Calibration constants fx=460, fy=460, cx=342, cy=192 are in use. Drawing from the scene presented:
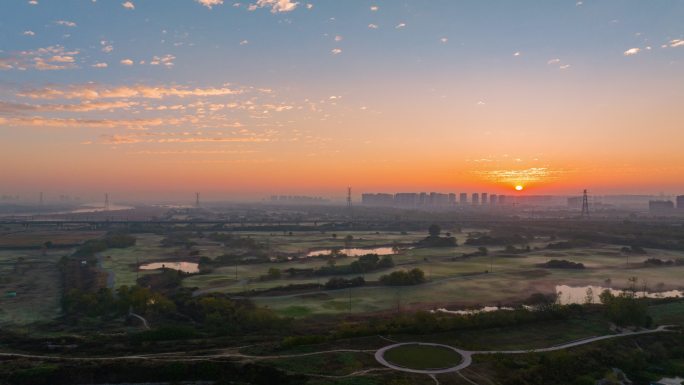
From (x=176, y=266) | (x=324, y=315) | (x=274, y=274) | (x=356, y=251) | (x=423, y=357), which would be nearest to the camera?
(x=423, y=357)

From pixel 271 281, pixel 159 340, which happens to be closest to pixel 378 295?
pixel 271 281

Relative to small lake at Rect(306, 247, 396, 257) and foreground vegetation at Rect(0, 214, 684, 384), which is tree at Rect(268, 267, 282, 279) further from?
small lake at Rect(306, 247, 396, 257)

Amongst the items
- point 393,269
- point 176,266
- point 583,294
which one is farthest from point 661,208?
point 176,266

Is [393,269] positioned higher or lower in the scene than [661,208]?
lower

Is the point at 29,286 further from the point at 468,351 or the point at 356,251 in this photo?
the point at 356,251

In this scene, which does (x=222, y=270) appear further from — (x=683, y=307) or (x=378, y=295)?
(x=683, y=307)

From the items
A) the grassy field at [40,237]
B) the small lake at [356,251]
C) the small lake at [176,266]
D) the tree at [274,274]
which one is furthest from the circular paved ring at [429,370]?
the grassy field at [40,237]

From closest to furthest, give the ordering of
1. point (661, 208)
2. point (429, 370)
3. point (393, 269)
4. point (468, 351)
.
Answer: point (429, 370), point (468, 351), point (393, 269), point (661, 208)
